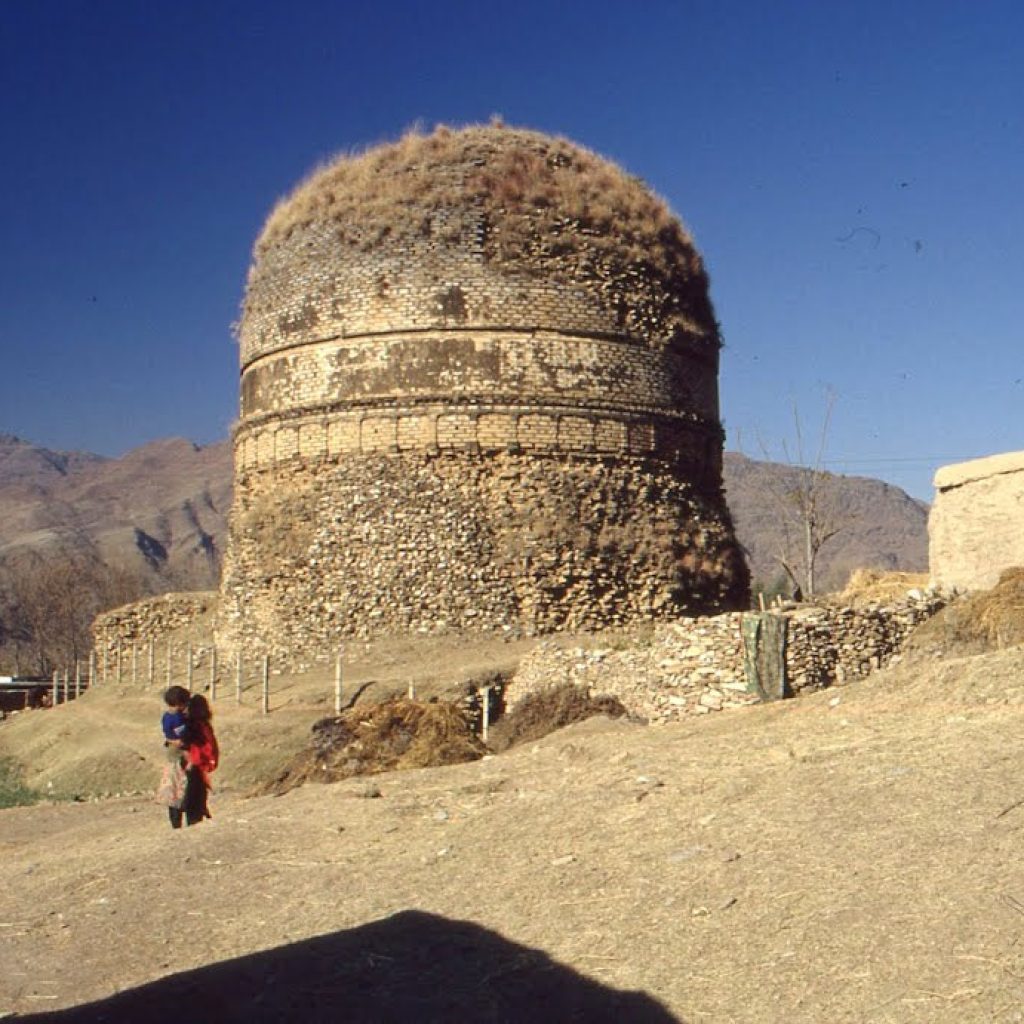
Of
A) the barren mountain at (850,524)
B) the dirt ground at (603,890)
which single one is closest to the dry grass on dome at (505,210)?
the dirt ground at (603,890)

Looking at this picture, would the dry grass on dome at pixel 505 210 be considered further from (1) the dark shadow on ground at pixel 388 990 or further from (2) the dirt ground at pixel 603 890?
(1) the dark shadow on ground at pixel 388 990

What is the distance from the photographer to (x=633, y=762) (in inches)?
413

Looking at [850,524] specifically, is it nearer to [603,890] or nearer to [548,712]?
[548,712]

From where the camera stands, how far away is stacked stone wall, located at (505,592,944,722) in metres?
15.4

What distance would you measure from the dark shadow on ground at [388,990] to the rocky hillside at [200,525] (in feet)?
359

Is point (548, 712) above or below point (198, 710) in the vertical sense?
below

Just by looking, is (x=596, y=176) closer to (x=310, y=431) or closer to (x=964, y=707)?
(x=310, y=431)

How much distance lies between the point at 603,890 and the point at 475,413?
17.2 metres

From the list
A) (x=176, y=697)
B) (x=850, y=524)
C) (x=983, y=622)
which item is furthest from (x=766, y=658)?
(x=850, y=524)

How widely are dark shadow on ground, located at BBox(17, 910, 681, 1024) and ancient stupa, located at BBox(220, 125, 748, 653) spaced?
641 inches

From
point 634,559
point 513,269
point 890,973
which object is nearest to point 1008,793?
point 890,973

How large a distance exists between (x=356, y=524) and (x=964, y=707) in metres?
15.3

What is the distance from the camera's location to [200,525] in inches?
6309

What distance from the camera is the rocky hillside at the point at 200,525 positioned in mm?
135625
